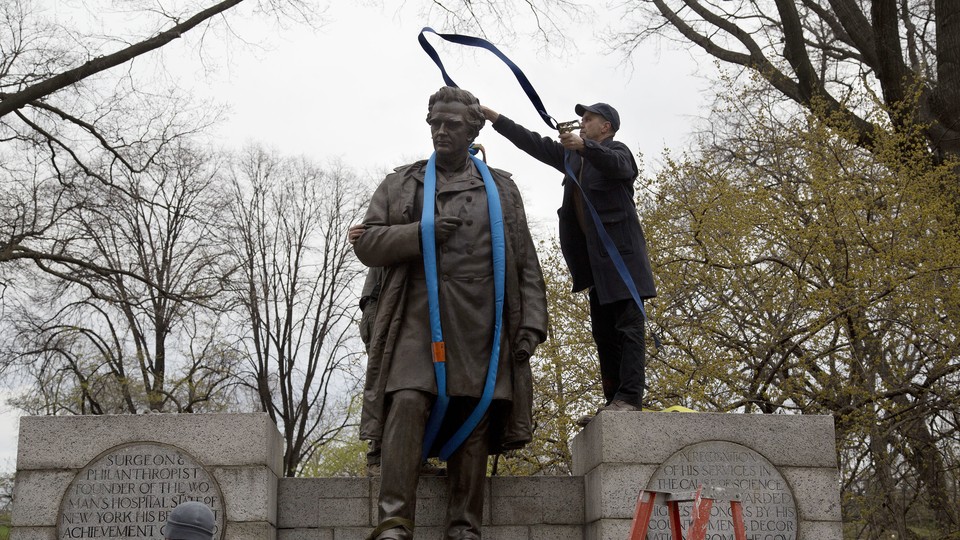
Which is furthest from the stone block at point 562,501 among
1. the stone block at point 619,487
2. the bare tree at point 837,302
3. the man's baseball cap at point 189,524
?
the bare tree at point 837,302

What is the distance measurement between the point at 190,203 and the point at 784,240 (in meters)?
11.5

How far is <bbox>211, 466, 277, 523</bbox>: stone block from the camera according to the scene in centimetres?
611

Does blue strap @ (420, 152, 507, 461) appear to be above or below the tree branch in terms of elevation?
below

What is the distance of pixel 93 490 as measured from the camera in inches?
240

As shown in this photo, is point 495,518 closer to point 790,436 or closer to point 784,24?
point 790,436

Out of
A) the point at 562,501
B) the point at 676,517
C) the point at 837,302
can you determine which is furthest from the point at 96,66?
the point at 676,517

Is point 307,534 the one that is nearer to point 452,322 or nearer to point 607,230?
point 452,322

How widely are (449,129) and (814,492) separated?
2.72 metres

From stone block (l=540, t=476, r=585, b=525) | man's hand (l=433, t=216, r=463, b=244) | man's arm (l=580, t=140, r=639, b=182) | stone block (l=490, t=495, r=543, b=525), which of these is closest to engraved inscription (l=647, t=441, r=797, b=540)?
stone block (l=540, t=476, r=585, b=525)

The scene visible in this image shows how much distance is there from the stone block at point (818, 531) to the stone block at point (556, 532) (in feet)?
3.89

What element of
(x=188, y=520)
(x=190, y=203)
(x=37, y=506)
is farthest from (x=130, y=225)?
(x=188, y=520)

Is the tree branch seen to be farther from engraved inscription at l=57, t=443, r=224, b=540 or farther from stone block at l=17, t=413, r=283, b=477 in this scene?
engraved inscription at l=57, t=443, r=224, b=540

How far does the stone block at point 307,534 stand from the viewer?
21.3 feet

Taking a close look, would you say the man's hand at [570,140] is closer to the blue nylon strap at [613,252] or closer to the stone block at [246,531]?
the blue nylon strap at [613,252]
